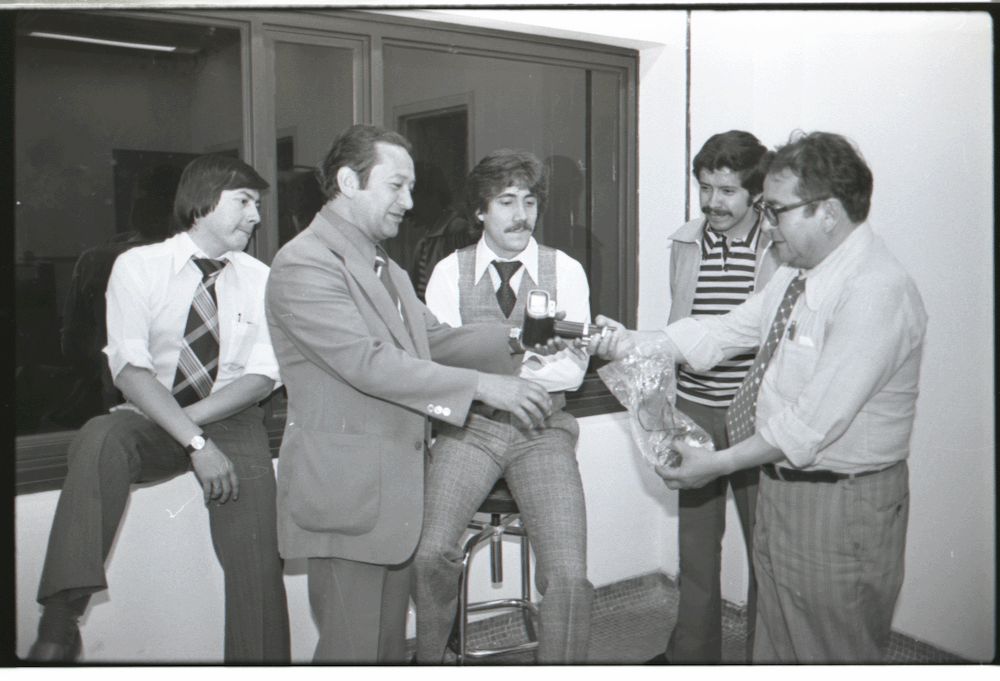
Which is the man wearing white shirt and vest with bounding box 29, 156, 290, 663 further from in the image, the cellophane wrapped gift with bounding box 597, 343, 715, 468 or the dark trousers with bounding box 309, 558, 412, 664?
the cellophane wrapped gift with bounding box 597, 343, 715, 468

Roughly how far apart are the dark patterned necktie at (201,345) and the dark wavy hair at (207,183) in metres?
0.11

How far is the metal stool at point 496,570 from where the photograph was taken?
2160mm

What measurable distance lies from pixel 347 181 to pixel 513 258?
0.48m

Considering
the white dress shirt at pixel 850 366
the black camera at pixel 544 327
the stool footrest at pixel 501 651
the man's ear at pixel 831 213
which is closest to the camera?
the white dress shirt at pixel 850 366

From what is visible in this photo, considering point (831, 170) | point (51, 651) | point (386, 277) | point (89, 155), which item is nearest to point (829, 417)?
point (831, 170)

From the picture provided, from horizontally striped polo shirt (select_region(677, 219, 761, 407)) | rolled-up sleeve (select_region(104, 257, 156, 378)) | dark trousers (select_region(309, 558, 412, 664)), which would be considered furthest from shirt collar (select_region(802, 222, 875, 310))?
rolled-up sleeve (select_region(104, 257, 156, 378))

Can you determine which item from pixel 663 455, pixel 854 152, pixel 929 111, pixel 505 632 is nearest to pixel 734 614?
pixel 663 455

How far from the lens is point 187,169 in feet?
6.39

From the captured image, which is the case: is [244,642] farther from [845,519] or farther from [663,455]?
[845,519]

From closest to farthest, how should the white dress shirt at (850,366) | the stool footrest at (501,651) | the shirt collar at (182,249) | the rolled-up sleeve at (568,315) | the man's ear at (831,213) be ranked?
the white dress shirt at (850,366) < the man's ear at (831,213) < the shirt collar at (182,249) < the rolled-up sleeve at (568,315) < the stool footrest at (501,651)

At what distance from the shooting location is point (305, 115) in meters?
2.00

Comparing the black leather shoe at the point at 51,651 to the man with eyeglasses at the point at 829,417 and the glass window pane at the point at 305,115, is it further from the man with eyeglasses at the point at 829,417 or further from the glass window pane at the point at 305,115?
the man with eyeglasses at the point at 829,417

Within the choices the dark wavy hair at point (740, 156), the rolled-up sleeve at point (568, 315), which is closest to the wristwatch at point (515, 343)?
the rolled-up sleeve at point (568, 315)

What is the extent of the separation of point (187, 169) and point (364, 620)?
112 cm
